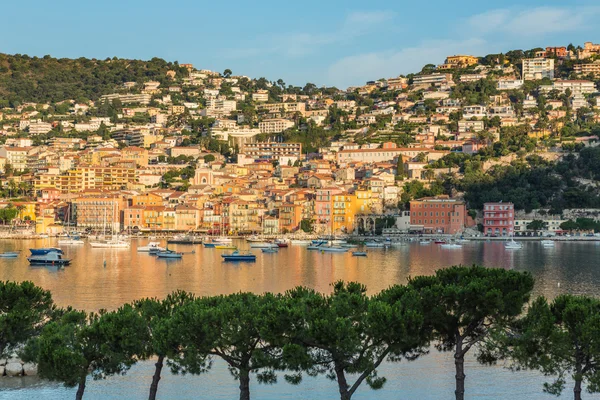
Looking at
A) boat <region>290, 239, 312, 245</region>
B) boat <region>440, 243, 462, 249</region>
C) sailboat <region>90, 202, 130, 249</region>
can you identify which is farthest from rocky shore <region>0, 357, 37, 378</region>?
boat <region>290, 239, 312, 245</region>

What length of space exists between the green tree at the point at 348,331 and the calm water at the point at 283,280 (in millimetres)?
2750

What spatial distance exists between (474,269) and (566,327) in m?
2.08

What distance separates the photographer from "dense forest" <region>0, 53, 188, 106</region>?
405ft

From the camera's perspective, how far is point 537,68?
10194 cm

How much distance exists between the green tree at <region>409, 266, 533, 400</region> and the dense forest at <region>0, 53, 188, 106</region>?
362 feet

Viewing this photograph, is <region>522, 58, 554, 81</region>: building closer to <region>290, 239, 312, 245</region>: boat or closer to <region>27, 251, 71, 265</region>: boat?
<region>290, 239, 312, 245</region>: boat

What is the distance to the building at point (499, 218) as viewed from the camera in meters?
65.7

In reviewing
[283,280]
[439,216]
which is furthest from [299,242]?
[283,280]

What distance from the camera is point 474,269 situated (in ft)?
51.5

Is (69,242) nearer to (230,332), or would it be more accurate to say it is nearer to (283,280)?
(283,280)

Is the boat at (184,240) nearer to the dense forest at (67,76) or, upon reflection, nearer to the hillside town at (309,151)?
the hillside town at (309,151)

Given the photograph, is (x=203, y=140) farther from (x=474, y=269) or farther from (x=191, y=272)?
(x=474, y=269)

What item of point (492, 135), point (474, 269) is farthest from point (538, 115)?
point (474, 269)

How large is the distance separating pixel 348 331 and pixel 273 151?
75557mm
